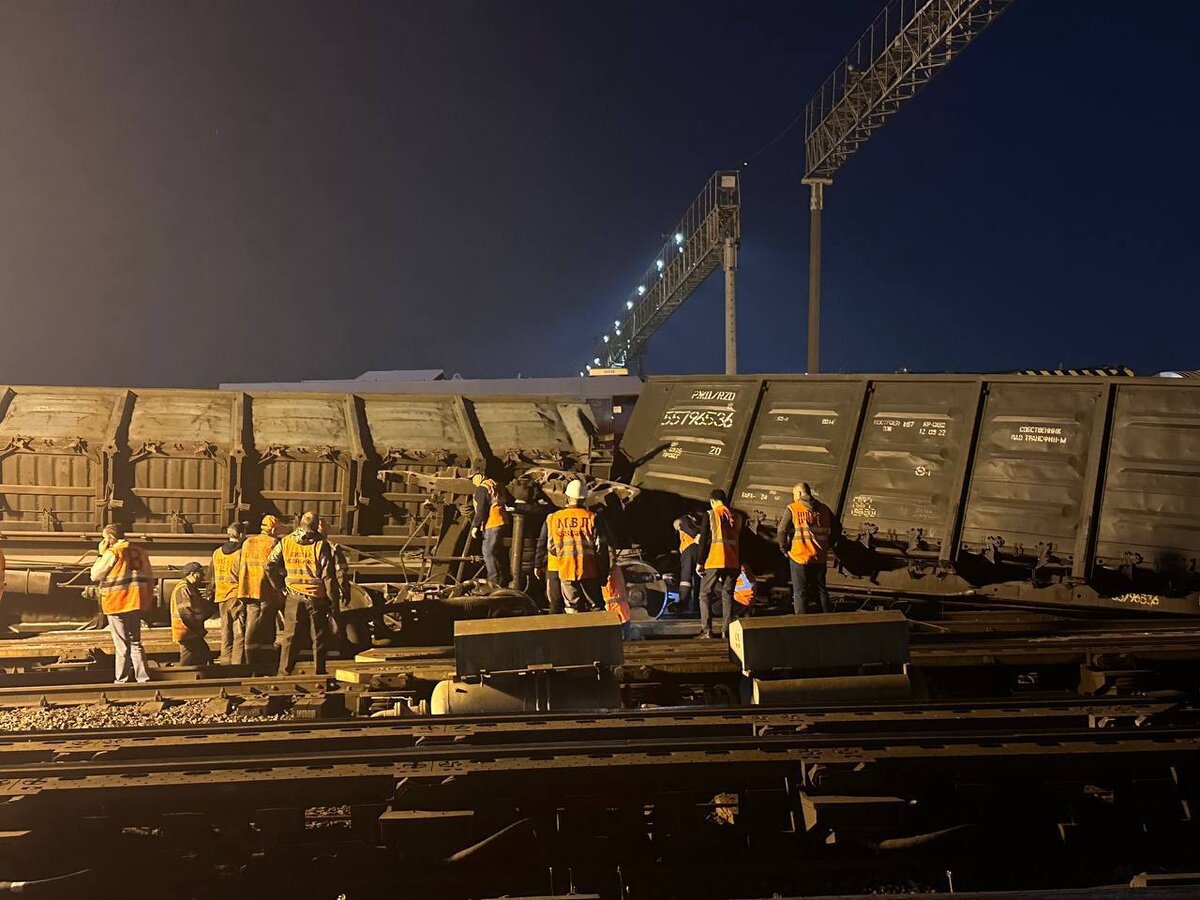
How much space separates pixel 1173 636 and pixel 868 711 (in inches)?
151

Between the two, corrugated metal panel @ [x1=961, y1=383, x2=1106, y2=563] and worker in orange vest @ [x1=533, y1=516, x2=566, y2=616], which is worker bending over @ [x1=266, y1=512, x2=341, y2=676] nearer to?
worker in orange vest @ [x1=533, y1=516, x2=566, y2=616]

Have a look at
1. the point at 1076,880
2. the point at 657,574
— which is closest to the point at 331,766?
the point at 1076,880

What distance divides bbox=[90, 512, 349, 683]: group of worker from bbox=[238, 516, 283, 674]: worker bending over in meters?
0.01

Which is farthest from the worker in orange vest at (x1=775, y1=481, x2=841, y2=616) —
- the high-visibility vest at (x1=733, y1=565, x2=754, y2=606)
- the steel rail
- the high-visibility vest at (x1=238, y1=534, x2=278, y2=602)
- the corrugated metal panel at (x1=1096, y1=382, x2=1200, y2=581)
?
the high-visibility vest at (x1=238, y1=534, x2=278, y2=602)

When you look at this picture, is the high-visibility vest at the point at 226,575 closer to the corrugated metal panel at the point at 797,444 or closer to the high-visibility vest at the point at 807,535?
the high-visibility vest at the point at 807,535

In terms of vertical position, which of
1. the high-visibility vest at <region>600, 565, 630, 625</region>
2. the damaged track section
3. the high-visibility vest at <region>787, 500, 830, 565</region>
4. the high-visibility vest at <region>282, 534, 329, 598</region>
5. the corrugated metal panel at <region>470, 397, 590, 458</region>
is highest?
the corrugated metal panel at <region>470, 397, 590, 458</region>

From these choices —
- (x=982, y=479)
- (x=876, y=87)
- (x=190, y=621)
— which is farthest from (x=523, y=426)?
(x=876, y=87)

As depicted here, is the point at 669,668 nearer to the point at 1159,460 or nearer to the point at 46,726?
the point at 46,726

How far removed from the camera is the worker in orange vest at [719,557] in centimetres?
816

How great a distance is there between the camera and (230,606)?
827 centimetres

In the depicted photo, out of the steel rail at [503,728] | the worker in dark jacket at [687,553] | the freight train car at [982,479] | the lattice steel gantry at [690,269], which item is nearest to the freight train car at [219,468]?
the worker in dark jacket at [687,553]

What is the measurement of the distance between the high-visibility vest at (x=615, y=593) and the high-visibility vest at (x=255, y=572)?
348 cm

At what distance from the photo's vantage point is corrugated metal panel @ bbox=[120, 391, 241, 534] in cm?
985

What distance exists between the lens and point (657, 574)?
9945 mm
